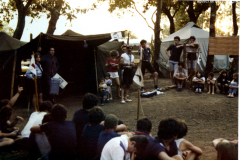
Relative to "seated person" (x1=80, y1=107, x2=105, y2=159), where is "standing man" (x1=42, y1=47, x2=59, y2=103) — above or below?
above

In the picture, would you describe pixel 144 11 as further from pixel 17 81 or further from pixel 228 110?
pixel 228 110

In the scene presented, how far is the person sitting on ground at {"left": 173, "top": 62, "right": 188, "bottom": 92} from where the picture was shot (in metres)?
9.02

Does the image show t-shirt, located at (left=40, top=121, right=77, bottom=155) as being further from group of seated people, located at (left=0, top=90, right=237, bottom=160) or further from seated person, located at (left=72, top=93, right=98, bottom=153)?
seated person, located at (left=72, top=93, right=98, bottom=153)

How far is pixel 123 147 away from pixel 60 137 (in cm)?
89

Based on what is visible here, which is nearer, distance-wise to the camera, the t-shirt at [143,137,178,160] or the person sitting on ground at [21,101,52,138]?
the t-shirt at [143,137,178,160]

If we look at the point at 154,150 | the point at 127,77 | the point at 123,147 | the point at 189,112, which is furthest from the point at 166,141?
the point at 127,77

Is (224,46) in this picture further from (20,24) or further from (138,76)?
(20,24)

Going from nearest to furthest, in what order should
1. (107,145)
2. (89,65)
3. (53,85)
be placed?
(107,145), (53,85), (89,65)

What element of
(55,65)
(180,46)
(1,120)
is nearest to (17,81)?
(55,65)

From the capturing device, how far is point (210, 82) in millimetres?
8672

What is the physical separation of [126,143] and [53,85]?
5.08 m

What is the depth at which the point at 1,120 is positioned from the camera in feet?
13.6

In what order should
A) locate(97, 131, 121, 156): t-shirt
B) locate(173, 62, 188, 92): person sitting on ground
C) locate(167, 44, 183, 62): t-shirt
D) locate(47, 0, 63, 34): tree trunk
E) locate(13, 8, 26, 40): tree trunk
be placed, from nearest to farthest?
locate(97, 131, 121, 156): t-shirt < locate(173, 62, 188, 92): person sitting on ground < locate(167, 44, 183, 62): t-shirt < locate(47, 0, 63, 34): tree trunk < locate(13, 8, 26, 40): tree trunk

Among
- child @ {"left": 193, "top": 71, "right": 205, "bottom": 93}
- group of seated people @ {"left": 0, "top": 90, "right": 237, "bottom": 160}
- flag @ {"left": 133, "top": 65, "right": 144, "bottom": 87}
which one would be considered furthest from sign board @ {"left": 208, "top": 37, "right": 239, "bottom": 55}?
child @ {"left": 193, "top": 71, "right": 205, "bottom": 93}
